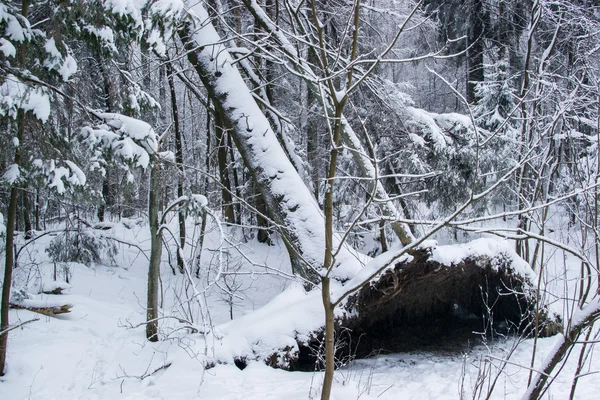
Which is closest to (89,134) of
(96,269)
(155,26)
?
(155,26)

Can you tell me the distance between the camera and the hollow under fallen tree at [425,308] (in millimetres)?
5043

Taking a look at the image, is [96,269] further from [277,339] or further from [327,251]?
[327,251]

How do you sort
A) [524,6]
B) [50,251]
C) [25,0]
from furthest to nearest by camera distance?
[524,6] < [50,251] < [25,0]

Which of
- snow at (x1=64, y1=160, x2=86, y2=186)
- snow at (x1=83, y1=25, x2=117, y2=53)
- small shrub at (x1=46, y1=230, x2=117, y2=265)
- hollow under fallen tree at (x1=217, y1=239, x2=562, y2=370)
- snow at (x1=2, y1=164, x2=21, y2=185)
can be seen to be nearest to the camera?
snow at (x1=2, y1=164, x2=21, y2=185)

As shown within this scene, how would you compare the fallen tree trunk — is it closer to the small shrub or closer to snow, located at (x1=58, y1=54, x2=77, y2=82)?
the small shrub

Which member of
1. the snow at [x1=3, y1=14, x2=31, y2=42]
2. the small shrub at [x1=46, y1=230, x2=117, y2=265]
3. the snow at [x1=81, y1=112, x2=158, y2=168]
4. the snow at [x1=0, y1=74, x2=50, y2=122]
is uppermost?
the snow at [x1=3, y1=14, x2=31, y2=42]

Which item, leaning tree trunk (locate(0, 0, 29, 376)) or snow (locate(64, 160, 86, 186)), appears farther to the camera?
snow (locate(64, 160, 86, 186))

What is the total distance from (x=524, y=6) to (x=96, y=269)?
12.2 metres

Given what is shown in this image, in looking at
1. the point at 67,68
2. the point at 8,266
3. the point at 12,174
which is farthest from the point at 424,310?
the point at 67,68

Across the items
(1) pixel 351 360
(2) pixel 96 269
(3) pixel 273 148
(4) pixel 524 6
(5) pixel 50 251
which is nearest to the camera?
(1) pixel 351 360

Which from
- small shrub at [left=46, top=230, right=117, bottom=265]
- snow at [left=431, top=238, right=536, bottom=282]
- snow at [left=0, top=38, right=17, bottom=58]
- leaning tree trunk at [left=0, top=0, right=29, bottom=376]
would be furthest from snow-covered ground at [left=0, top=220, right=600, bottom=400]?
snow at [left=0, top=38, right=17, bottom=58]

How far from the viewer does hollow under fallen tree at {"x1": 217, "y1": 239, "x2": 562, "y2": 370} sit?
504 cm

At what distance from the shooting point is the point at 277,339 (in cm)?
487

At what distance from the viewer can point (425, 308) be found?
6.54 metres
